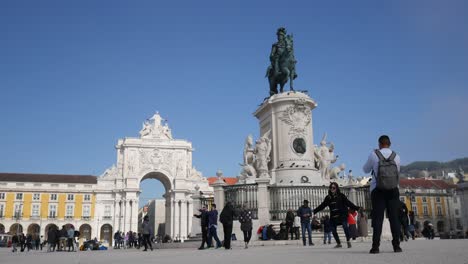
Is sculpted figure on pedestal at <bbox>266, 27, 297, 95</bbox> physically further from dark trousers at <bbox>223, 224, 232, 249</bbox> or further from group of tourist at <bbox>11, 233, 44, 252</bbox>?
group of tourist at <bbox>11, 233, 44, 252</bbox>

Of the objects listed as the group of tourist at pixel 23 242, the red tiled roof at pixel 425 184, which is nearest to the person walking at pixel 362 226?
the group of tourist at pixel 23 242

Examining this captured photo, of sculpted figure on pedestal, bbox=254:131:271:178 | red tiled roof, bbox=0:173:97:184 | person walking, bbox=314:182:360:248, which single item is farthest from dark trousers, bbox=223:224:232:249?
red tiled roof, bbox=0:173:97:184

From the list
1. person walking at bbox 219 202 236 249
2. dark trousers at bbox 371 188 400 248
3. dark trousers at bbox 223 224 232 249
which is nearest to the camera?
dark trousers at bbox 371 188 400 248

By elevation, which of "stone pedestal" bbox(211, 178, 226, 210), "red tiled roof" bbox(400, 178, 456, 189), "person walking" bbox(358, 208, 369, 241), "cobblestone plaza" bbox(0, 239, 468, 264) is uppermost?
"red tiled roof" bbox(400, 178, 456, 189)

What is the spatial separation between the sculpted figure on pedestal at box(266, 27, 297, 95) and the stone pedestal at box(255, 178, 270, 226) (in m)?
5.57

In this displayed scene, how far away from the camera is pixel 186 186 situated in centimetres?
6694

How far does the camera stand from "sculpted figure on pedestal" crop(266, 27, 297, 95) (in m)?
19.9

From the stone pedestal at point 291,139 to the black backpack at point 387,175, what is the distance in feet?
36.4

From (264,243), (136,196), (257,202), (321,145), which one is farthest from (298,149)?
(136,196)

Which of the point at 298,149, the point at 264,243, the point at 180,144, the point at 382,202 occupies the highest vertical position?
the point at 180,144

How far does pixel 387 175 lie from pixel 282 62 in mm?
14256

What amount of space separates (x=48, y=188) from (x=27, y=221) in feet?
17.0

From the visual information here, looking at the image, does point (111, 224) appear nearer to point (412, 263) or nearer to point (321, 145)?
point (321, 145)

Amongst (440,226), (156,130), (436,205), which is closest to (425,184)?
(436,205)
